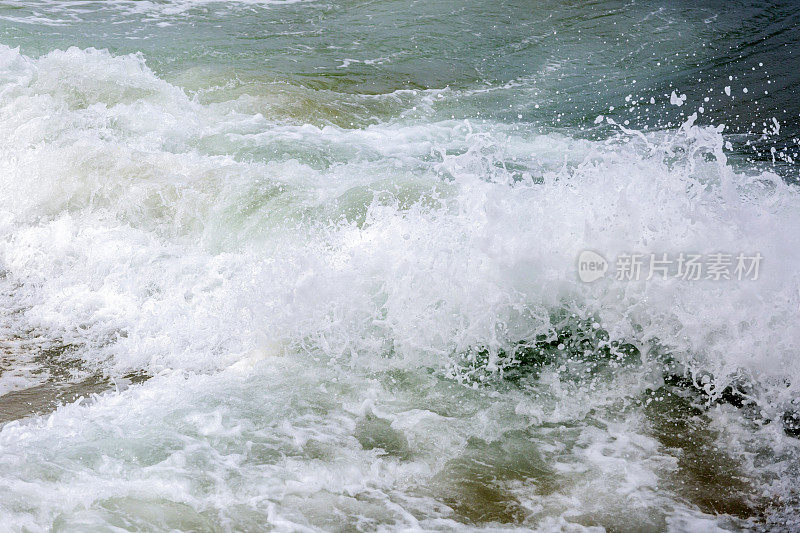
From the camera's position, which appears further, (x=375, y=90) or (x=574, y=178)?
(x=375, y=90)

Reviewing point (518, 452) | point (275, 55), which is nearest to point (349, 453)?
point (518, 452)

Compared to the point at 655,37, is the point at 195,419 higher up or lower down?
lower down

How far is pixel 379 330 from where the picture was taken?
4.59m

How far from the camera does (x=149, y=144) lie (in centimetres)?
739

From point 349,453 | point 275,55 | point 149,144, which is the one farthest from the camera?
point 275,55

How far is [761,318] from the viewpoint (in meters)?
4.20

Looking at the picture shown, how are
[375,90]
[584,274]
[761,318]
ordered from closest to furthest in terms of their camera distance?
1. [761,318]
2. [584,274]
3. [375,90]

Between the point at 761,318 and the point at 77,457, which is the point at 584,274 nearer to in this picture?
the point at 761,318

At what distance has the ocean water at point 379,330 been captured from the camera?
332cm

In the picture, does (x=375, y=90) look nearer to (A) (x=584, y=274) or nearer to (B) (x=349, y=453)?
(A) (x=584, y=274)

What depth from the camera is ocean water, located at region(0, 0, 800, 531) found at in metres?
3.32

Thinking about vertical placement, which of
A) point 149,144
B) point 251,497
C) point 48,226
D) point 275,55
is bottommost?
point 251,497

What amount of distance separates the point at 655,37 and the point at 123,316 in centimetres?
961

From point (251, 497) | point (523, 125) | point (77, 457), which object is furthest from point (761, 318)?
point (523, 125)
